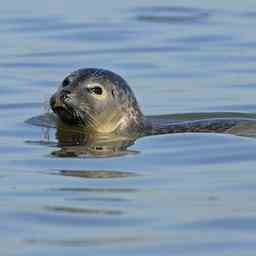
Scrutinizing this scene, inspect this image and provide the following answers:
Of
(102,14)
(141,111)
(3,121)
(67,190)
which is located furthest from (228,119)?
(102,14)

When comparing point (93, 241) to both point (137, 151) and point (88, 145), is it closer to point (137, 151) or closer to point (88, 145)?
point (137, 151)

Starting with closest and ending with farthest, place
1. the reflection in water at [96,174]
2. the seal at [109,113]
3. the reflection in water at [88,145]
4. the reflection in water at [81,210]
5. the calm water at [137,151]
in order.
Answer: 1. the calm water at [137,151]
2. the reflection in water at [81,210]
3. the reflection in water at [96,174]
4. the reflection in water at [88,145]
5. the seal at [109,113]

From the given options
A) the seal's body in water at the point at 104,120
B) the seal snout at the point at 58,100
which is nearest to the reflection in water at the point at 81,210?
the seal's body in water at the point at 104,120

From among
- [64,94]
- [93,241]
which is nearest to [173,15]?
[64,94]

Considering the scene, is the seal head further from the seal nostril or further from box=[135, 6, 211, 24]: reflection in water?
box=[135, 6, 211, 24]: reflection in water

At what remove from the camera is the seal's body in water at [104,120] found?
11578 mm

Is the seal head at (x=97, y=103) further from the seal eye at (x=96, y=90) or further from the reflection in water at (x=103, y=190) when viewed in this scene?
the reflection in water at (x=103, y=190)

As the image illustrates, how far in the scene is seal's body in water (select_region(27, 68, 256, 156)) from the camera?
456 inches

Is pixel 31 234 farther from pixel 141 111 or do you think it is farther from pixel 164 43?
pixel 164 43

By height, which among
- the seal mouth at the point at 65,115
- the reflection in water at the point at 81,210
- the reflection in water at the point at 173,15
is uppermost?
the reflection in water at the point at 173,15

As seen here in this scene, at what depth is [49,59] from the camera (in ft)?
53.0

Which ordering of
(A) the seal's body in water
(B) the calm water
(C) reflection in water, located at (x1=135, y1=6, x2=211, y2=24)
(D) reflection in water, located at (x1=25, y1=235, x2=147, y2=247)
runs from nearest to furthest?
1. (D) reflection in water, located at (x1=25, y1=235, x2=147, y2=247)
2. (B) the calm water
3. (A) the seal's body in water
4. (C) reflection in water, located at (x1=135, y1=6, x2=211, y2=24)

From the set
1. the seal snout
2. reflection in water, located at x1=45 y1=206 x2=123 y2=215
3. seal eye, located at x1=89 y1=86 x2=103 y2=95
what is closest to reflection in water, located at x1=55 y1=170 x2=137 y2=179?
reflection in water, located at x1=45 y1=206 x2=123 y2=215

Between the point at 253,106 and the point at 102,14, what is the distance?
7.38m
